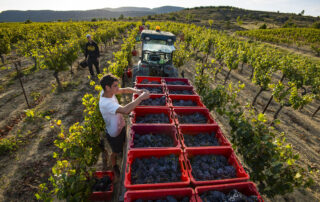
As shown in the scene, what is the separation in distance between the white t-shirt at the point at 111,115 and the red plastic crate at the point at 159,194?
1.30 meters

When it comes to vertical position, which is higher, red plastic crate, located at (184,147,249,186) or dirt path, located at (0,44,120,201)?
red plastic crate, located at (184,147,249,186)

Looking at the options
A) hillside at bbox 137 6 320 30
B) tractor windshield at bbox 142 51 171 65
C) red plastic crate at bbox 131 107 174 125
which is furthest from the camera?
hillside at bbox 137 6 320 30

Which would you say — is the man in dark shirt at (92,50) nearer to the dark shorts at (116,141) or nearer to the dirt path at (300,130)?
the dark shorts at (116,141)

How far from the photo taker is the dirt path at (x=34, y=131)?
3.37 meters

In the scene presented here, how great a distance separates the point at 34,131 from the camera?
15.7 feet

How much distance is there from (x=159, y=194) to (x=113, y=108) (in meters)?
1.52

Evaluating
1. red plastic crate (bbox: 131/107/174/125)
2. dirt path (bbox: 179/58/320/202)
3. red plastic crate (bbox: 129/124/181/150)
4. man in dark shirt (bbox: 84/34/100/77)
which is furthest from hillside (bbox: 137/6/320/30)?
red plastic crate (bbox: 129/124/181/150)

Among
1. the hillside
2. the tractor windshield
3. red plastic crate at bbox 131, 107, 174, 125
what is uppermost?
the hillside

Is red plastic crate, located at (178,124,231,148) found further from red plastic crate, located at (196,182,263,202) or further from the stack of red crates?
red plastic crate, located at (196,182,263,202)

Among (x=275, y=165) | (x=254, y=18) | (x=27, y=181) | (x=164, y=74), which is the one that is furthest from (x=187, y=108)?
(x=254, y=18)

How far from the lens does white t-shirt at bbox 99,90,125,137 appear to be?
265cm

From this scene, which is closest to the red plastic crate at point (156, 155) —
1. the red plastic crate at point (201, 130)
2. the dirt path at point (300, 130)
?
the red plastic crate at point (201, 130)

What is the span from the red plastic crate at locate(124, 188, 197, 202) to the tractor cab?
5.21 metres

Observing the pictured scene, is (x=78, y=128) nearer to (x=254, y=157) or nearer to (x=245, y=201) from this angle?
(x=245, y=201)
